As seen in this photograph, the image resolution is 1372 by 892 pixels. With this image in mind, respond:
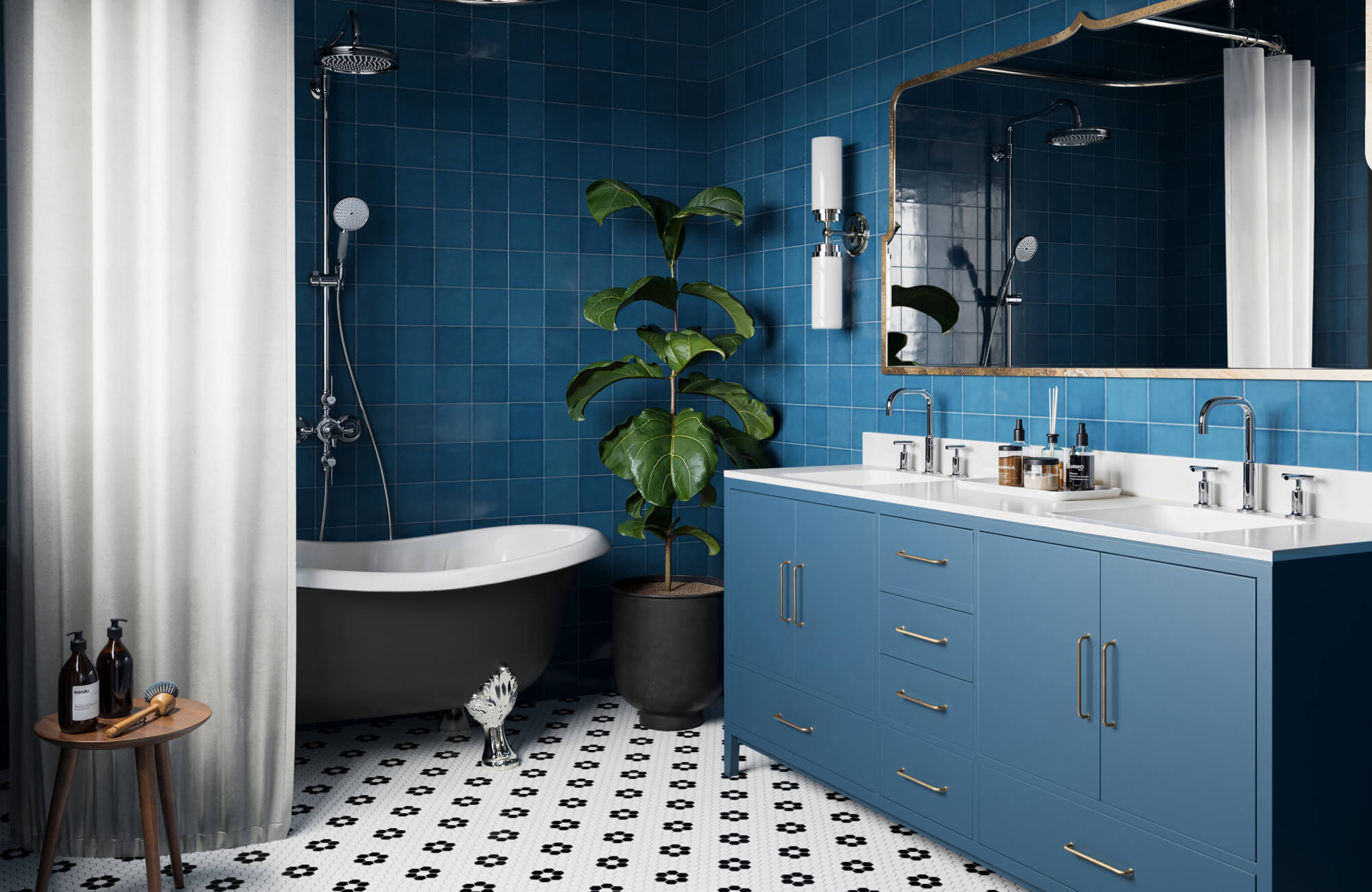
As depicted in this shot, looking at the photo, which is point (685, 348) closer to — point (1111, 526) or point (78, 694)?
point (1111, 526)

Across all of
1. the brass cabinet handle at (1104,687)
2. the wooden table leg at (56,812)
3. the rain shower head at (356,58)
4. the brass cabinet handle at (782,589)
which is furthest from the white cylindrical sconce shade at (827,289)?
the wooden table leg at (56,812)

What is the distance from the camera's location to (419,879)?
2.84 metres

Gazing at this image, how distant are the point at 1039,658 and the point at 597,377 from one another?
2080mm

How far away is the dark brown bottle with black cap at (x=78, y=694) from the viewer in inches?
101

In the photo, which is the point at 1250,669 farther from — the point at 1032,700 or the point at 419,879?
the point at 419,879

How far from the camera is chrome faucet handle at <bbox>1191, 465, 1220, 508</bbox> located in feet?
8.77

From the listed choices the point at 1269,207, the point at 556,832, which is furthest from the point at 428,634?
the point at 1269,207

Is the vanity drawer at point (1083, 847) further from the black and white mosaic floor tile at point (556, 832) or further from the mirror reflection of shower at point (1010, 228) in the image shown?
the mirror reflection of shower at point (1010, 228)

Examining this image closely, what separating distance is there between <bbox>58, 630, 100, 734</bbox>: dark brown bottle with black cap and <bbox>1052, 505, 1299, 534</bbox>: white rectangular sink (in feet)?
6.82

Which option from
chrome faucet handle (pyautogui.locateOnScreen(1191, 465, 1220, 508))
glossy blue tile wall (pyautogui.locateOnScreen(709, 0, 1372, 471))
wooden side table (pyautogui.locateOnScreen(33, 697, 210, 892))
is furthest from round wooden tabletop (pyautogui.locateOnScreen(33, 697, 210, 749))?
chrome faucet handle (pyautogui.locateOnScreen(1191, 465, 1220, 508))

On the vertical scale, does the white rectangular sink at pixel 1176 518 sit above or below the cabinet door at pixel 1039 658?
above

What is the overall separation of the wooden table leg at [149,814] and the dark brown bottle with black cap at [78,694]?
0.40 feet

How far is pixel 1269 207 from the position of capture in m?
2.56

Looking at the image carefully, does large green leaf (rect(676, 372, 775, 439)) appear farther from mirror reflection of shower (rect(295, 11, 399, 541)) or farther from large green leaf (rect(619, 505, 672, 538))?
mirror reflection of shower (rect(295, 11, 399, 541))
